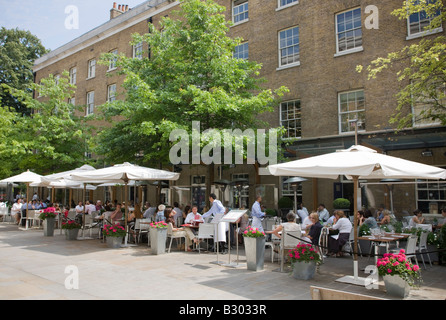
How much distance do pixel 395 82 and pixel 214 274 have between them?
504 inches

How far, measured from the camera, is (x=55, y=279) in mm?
7281

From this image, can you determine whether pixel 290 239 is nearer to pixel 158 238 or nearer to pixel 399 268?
pixel 399 268

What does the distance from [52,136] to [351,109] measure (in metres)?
17.1

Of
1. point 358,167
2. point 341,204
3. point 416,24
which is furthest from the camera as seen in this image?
point 341,204

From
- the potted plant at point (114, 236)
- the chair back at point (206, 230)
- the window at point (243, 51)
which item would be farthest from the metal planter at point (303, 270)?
the window at point (243, 51)

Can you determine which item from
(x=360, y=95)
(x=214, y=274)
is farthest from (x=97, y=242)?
(x=360, y=95)

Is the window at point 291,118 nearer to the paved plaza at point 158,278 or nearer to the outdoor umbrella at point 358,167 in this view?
the paved plaza at point 158,278

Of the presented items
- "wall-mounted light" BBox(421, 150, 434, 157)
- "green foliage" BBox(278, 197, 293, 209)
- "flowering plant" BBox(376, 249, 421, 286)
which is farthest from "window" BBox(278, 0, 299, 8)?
"flowering plant" BBox(376, 249, 421, 286)

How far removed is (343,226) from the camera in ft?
33.6

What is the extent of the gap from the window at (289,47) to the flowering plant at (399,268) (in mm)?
14447

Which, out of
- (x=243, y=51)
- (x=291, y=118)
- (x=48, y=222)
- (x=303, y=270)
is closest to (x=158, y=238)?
(x=303, y=270)

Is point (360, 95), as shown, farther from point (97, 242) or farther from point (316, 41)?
point (97, 242)

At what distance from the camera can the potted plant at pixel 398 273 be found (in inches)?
241

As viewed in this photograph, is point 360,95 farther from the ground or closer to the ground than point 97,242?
farther from the ground
